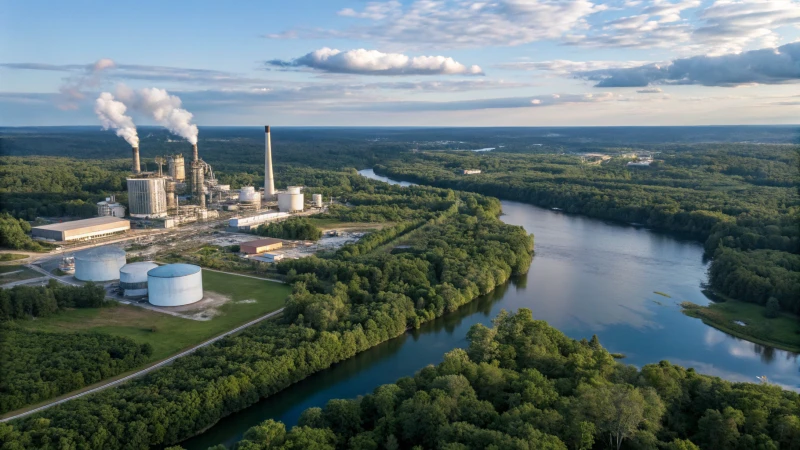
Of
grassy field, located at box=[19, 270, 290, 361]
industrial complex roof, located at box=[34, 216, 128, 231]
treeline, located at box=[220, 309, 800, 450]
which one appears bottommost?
grassy field, located at box=[19, 270, 290, 361]

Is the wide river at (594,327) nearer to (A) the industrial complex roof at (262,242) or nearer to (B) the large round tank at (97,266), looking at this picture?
(A) the industrial complex roof at (262,242)

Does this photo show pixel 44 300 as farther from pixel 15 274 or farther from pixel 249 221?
pixel 249 221

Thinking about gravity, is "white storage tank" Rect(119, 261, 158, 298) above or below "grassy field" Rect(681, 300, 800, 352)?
above

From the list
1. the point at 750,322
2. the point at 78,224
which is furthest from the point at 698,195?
the point at 78,224

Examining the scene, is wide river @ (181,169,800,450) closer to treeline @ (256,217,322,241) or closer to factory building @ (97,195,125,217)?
treeline @ (256,217,322,241)

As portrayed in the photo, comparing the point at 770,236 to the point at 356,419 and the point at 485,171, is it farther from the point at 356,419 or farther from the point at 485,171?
the point at 485,171

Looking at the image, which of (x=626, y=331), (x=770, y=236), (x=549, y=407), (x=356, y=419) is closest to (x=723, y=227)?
(x=770, y=236)

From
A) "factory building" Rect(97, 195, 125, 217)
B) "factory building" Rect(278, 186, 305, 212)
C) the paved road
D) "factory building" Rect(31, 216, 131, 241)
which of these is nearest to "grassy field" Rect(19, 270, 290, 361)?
the paved road
